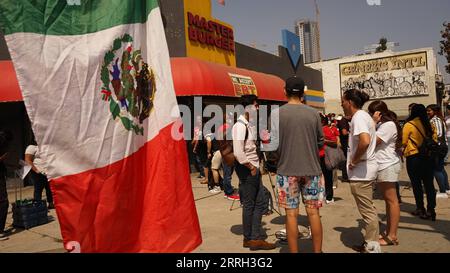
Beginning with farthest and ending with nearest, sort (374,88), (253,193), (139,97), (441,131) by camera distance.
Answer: (374,88)
(441,131)
(253,193)
(139,97)

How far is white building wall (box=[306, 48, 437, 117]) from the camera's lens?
40.5m

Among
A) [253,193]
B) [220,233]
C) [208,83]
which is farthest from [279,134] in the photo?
[208,83]

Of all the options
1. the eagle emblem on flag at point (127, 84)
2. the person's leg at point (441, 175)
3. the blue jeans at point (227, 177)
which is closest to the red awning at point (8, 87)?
the blue jeans at point (227, 177)

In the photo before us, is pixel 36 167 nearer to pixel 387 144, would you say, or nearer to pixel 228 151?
pixel 228 151

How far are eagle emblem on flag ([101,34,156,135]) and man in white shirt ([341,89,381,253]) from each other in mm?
2406

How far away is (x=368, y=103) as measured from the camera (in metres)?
42.7

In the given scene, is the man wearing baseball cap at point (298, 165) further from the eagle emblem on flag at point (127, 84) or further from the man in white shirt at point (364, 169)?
the eagle emblem on flag at point (127, 84)

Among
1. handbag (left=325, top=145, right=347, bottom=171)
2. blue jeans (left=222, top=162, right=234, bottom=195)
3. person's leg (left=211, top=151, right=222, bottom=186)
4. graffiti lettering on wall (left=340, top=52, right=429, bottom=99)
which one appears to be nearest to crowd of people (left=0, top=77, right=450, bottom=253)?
handbag (left=325, top=145, right=347, bottom=171)

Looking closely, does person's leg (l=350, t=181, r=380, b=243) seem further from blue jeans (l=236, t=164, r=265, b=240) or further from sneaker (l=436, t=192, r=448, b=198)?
sneaker (l=436, t=192, r=448, b=198)

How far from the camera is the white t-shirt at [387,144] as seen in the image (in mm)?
4527

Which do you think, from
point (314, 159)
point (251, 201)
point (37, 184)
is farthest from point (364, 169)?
point (37, 184)

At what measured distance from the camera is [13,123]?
10406 mm
